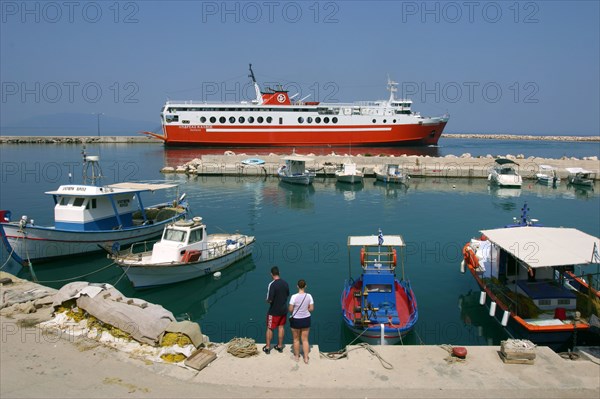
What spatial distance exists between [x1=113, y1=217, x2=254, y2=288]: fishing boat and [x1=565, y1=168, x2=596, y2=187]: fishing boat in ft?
119

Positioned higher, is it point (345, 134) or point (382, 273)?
point (345, 134)

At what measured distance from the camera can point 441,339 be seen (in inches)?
421

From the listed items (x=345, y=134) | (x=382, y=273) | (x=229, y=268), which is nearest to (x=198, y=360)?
(x=382, y=273)

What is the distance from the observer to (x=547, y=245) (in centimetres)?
1044

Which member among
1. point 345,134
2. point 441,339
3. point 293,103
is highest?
point 293,103

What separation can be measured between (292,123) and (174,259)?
171 feet

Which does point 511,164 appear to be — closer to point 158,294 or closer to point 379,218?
point 379,218

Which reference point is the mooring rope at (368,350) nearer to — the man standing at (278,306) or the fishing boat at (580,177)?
the man standing at (278,306)

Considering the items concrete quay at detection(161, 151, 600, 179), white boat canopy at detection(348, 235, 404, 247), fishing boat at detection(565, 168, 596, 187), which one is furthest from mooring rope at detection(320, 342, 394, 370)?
fishing boat at detection(565, 168, 596, 187)

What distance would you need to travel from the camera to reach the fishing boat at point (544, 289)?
9.55m

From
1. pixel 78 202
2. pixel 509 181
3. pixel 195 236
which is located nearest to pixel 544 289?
pixel 195 236

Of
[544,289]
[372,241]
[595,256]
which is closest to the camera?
[595,256]

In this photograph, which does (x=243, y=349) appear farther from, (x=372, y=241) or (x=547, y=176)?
(x=547, y=176)

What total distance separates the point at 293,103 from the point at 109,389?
62.7 metres
